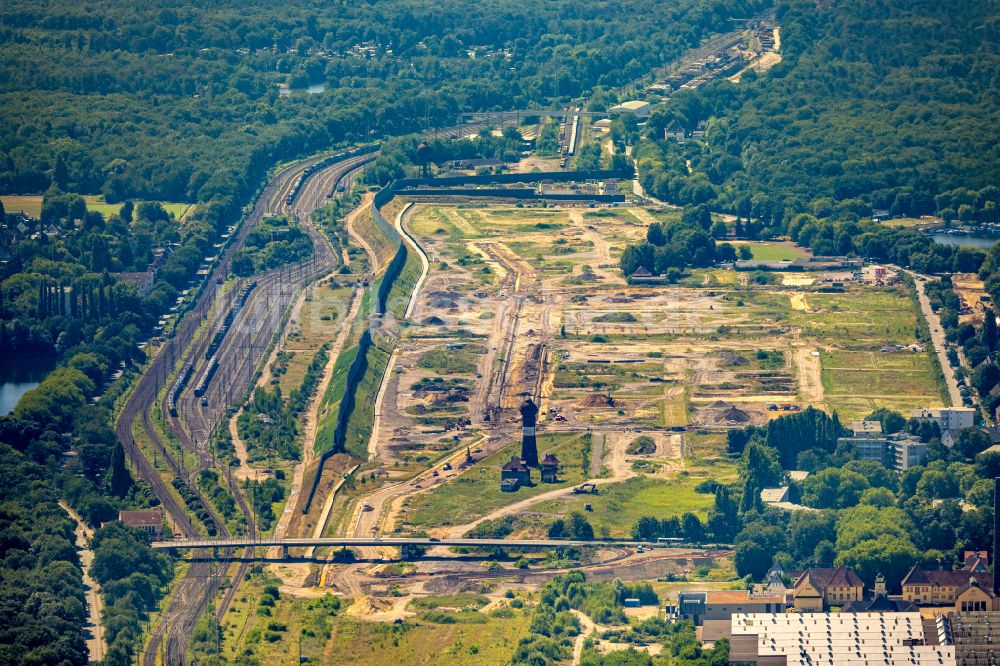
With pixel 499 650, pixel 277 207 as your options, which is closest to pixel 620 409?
pixel 499 650

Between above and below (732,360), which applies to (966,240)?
above

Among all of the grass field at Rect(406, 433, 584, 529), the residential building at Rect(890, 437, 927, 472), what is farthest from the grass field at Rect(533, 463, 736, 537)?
the residential building at Rect(890, 437, 927, 472)

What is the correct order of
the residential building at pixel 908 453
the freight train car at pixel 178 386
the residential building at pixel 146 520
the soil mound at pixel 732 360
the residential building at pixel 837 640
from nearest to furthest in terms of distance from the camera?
the residential building at pixel 837 640, the residential building at pixel 146 520, the residential building at pixel 908 453, the freight train car at pixel 178 386, the soil mound at pixel 732 360

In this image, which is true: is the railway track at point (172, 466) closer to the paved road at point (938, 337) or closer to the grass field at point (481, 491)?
the grass field at point (481, 491)

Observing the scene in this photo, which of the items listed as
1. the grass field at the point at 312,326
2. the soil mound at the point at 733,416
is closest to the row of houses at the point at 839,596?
the soil mound at the point at 733,416

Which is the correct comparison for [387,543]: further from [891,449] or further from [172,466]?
[891,449]

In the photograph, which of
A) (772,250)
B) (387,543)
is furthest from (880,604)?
(772,250)
